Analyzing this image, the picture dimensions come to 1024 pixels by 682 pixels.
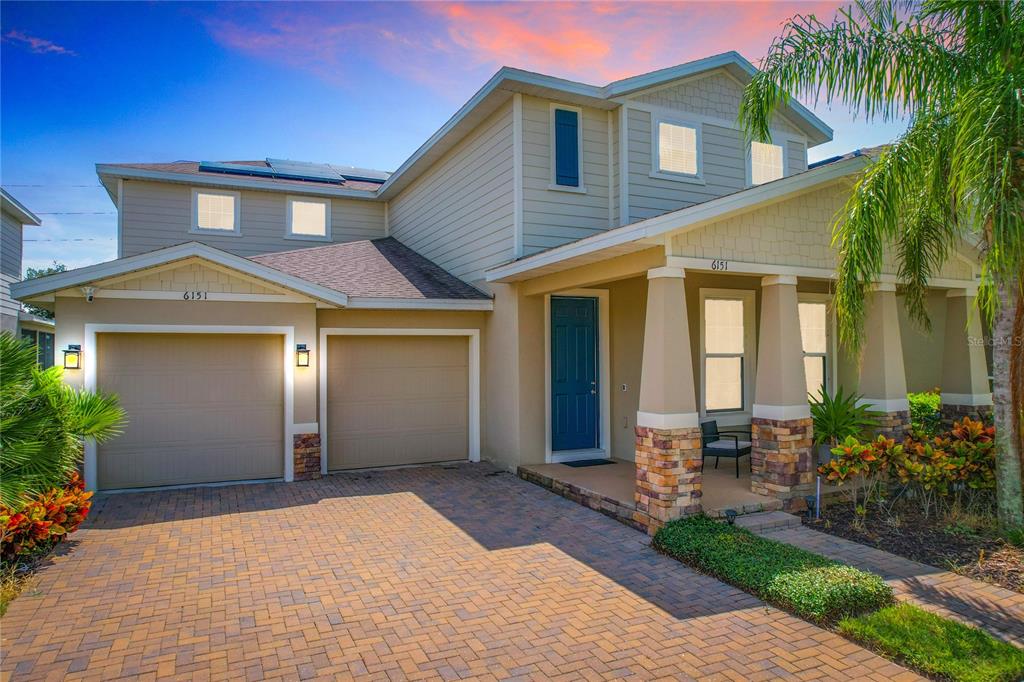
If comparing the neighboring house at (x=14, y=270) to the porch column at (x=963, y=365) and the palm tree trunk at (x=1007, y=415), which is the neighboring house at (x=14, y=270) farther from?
the porch column at (x=963, y=365)

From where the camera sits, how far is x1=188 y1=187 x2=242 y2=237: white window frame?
1398 cm

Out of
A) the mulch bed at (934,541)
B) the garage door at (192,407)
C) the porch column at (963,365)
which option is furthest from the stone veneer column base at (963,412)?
the garage door at (192,407)

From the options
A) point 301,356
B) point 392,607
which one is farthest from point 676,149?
point 392,607

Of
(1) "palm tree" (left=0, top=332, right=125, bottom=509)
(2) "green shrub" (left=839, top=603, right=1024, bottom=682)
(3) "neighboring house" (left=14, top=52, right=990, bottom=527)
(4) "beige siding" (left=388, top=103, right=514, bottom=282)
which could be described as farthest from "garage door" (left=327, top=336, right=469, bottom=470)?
(2) "green shrub" (left=839, top=603, right=1024, bottom=682)

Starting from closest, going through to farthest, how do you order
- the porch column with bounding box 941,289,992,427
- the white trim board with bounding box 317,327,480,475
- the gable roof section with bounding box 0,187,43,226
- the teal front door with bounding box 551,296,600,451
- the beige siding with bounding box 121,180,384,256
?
the porch column with bounding box 941,289,992,427 < the white trim board with bounding box 317,327,480,475 < the teal front door with bounding box 551,296,600,451 < the beige siding with bounding box 121,180,384,256 < the gable roof section with bounding box 0,187,43,226

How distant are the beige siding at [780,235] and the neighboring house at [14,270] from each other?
44.3 feet

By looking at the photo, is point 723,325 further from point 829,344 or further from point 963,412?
point 963,412

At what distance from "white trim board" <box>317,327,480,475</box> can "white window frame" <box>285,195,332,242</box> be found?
5887mm

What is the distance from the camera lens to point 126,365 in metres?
8.62

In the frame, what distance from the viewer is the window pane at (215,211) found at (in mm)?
14102

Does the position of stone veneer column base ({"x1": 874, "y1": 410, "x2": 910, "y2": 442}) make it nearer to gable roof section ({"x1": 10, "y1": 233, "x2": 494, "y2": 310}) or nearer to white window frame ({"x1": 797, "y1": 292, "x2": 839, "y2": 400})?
white window frame ({"x1": 797, "y1": 292, "x2": 839, "y2": 400})

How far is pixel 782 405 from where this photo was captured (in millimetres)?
7023

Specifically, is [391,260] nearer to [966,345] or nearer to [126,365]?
[126,365]

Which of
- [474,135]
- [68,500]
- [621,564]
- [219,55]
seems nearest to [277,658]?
[621,564]
